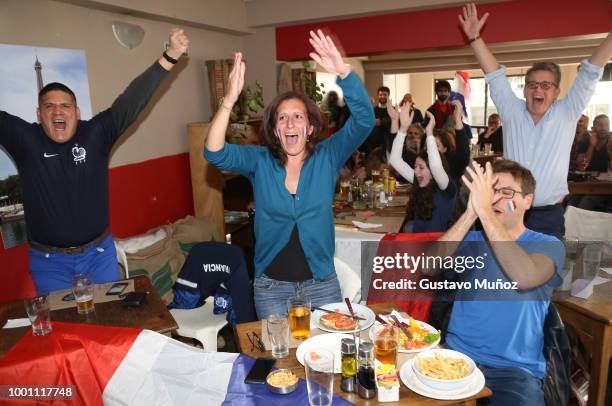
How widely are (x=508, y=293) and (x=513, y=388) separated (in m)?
0.36

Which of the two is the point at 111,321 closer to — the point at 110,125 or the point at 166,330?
the point at 166,330

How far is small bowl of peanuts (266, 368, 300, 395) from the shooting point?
1.42 m

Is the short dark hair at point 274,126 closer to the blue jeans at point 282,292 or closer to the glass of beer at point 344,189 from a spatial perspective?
the blue jeans at point 282,292

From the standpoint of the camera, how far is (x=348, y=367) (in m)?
1.44

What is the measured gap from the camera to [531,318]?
1901 millimetres

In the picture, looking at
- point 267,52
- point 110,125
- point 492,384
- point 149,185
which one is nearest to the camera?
point 492,384

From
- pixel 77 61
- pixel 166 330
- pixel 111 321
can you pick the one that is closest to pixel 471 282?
pixel 166 330

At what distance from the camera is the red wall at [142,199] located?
357 centimetres

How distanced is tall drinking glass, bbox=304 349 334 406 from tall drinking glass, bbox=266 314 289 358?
0.26m

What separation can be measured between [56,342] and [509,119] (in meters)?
2.78

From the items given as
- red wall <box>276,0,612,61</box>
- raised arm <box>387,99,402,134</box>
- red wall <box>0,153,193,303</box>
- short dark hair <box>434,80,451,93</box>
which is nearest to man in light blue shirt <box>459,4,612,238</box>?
raised arm <box>387,99,402,134</box>

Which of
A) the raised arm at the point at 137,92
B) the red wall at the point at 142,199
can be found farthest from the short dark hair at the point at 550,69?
the red wall at the point at 142,199

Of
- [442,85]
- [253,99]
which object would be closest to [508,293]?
[253,99]

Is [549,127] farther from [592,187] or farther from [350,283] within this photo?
[592,187]
